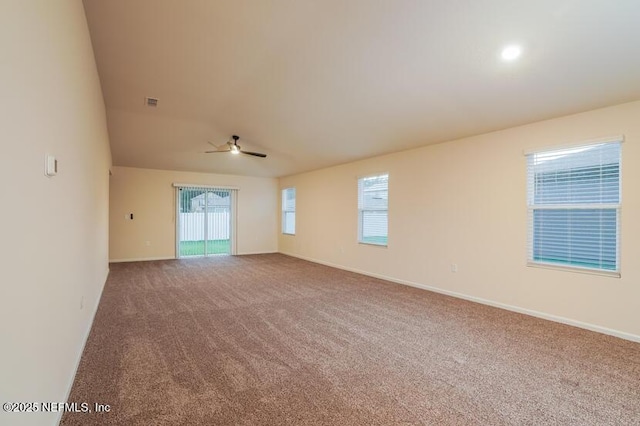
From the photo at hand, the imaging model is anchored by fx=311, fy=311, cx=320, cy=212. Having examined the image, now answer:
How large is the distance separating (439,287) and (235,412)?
12.6 feet

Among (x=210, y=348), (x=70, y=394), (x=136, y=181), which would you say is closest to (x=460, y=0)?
(x=210, y=348)

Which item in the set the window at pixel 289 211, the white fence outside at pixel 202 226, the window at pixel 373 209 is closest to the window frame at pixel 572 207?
the window at pixel 373 209

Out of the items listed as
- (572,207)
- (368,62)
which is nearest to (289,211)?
(368,62)

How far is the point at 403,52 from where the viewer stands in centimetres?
294

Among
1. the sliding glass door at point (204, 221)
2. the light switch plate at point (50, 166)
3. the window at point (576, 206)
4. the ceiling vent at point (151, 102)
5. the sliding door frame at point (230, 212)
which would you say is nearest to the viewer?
the light switch plate at point (50, 166)

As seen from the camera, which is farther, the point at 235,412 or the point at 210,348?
the point at 210,348

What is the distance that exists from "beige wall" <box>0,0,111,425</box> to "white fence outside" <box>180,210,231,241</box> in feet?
20.2

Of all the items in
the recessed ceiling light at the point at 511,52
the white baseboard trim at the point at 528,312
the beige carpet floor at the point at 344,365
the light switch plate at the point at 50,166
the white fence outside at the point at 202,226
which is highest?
the recessed ceiling light at the point at 511,52

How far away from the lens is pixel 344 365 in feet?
8.33

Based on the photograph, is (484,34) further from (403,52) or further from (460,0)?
(403,52)

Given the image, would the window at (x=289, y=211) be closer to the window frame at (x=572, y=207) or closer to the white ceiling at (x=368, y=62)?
the white ceiling at (x=368, y=62)

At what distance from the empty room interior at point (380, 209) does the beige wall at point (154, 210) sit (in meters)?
2.15

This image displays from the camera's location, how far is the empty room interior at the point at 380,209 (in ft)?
5.79

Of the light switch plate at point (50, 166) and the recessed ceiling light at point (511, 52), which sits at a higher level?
the recessed ceiling light at point (511, 52)
